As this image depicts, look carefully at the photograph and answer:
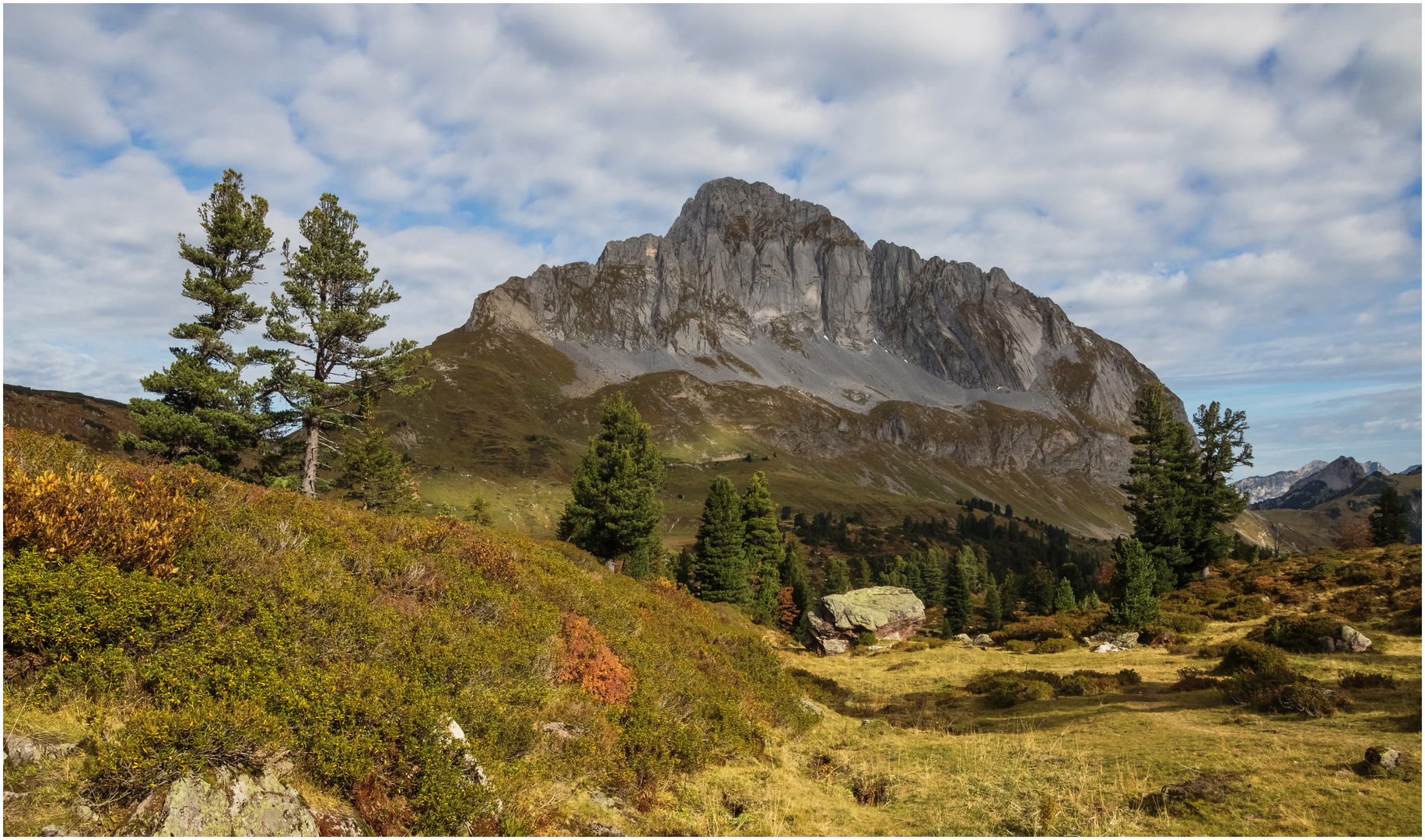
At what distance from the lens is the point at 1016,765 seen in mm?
12906

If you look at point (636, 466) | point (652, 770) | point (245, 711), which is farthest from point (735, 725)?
point (636, 466)

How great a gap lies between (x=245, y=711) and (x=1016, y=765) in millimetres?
13388

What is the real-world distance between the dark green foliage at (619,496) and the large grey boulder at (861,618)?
13801mm

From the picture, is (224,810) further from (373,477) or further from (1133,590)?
(373,477)

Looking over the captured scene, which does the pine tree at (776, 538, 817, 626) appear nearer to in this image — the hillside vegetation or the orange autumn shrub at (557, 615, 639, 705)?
the orange autumn shrub at (557, 615, 639, 705)

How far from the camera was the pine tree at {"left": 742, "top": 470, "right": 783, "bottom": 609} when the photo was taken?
178 feet

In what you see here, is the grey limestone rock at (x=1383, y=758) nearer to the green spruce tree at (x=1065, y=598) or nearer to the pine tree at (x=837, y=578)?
the green spruce tree at (x=1065, y=598)

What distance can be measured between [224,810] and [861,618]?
148ft

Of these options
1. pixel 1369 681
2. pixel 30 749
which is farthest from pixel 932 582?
pixel 30 749

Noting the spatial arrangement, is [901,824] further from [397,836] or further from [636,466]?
[636,466]

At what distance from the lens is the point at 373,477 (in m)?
45.7

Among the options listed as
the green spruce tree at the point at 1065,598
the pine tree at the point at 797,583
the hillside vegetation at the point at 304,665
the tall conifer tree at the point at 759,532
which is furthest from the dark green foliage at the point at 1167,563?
the hillside vegetation at the point at 304,665

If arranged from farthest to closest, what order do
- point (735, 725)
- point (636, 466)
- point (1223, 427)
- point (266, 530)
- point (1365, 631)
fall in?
point (1223, 427)
point (636, 466)
point (1365, 631)
point (735, 725)
point (266, 530)

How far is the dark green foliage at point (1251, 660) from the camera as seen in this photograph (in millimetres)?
18625
